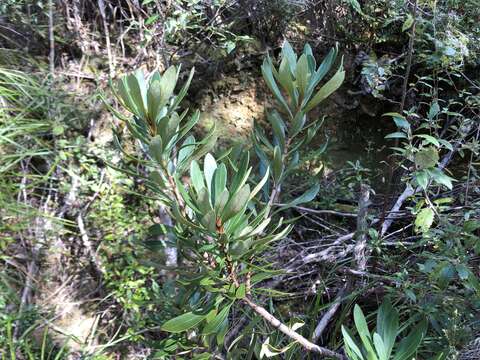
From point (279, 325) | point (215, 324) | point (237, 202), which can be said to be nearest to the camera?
point (237, 202)

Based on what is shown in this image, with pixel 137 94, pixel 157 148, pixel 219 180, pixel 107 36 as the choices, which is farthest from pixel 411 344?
pixel 107 36

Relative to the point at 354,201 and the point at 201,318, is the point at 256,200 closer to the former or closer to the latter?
the point at 201,318

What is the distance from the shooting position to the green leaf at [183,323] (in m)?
0.94

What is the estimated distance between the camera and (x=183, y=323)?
37.7 inches

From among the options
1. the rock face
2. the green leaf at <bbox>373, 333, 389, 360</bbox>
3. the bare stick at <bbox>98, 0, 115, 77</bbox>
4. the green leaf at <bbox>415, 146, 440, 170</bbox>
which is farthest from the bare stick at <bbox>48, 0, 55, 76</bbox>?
the green leaf at <bbox>373, 333, 389, 360</bbox>

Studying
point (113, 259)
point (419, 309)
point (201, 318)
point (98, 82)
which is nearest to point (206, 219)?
point (201, 318)

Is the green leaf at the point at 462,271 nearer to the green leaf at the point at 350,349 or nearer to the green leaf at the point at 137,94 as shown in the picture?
the green leaf at the point at 350,349

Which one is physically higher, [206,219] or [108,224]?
[206,219]

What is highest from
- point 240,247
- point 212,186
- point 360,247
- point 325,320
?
point 212,186

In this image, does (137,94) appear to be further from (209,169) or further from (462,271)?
(462,271)

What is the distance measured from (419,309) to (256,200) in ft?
1.84

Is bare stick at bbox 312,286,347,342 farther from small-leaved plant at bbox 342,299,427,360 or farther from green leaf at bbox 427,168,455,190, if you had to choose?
green leaf at bbox 427,168,455,190

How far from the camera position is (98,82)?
2.21 meters

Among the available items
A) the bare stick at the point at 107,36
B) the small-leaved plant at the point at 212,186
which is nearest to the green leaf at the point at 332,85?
the small-leaved plant at the point at 212,186
